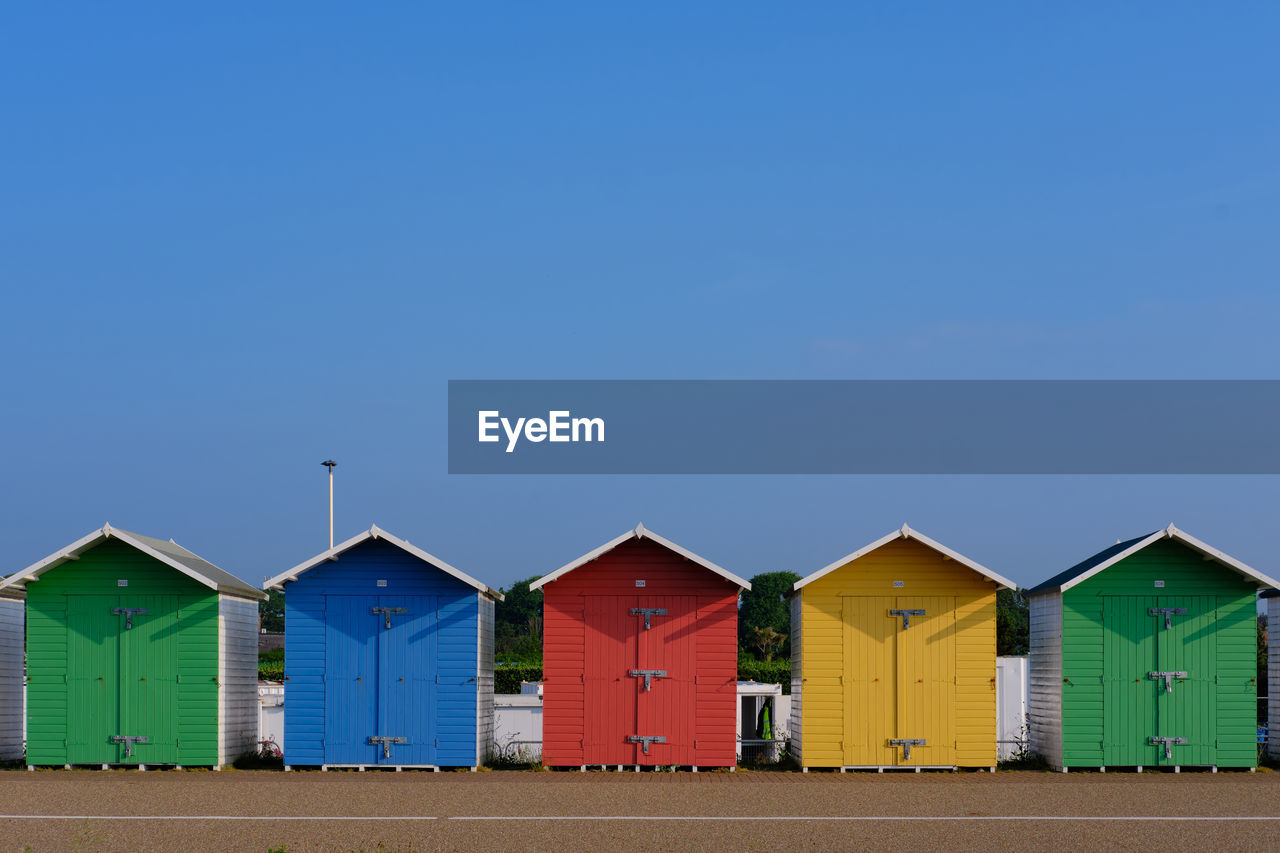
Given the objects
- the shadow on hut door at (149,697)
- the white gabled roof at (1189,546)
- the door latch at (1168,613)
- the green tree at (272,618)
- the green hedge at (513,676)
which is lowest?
the green tree at (272,618)

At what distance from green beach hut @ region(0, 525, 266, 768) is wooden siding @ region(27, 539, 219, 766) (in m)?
0.01

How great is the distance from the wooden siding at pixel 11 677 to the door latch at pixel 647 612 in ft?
32.0

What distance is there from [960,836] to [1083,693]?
7244 millimetres

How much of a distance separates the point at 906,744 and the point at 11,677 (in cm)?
1368

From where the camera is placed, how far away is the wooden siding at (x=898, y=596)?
2033 centimetres

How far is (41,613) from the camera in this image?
20.5m

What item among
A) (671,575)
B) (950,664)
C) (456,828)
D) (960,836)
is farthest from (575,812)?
(950,664)

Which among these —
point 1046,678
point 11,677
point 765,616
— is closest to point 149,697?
point 11,677

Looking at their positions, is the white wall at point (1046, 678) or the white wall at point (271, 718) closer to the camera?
the white wall at point (1046, 678)

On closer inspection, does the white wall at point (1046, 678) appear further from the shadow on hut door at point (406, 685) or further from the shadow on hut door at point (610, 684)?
the shadow on hut door at point (406, 685)

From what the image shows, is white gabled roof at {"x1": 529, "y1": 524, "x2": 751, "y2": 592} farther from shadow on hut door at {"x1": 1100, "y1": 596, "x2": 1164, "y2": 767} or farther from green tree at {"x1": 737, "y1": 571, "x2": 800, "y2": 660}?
green tree at {"x1": 737, "y1": 571, "x2": 800, "y2": 660}

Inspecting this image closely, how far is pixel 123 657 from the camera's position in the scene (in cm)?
2034

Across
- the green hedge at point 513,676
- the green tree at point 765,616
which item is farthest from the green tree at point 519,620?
the green hedge at point 513,676

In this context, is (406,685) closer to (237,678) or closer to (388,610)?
(388,610)
